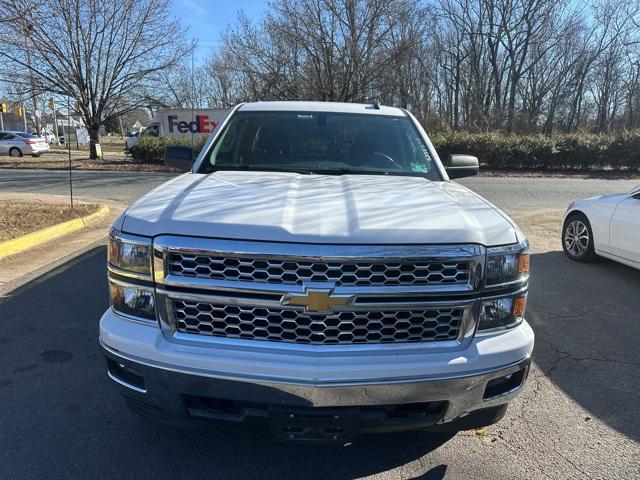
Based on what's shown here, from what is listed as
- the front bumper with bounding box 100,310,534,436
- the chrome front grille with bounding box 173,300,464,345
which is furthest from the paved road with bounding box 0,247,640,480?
the chrome front grille with bounding box 173,300,464,345

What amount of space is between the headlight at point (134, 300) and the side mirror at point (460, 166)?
2910mm

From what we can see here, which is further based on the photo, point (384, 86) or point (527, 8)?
point (527, 8)

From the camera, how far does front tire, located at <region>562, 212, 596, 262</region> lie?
6516 mm

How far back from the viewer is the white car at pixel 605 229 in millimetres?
5672

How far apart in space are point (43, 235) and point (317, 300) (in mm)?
6627

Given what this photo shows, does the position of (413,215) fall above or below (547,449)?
above

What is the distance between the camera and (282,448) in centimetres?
270

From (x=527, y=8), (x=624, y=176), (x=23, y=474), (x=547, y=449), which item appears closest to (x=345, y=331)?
(x=547, y=449)

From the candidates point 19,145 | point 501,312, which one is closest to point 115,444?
point 501,312

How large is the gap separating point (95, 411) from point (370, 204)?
211cm

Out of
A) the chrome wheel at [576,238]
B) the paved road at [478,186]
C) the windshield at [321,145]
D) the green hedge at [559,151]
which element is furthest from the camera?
the green hedge at [559,151]

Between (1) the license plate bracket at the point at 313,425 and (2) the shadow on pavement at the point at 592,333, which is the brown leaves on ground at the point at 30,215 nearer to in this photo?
(1) the license plate bracket at the point at 313,425

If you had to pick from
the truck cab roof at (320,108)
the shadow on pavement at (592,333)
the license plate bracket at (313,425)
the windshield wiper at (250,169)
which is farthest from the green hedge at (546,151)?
the license plate bracket at (313,425)

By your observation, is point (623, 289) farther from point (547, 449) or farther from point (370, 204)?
point (370, 204)
